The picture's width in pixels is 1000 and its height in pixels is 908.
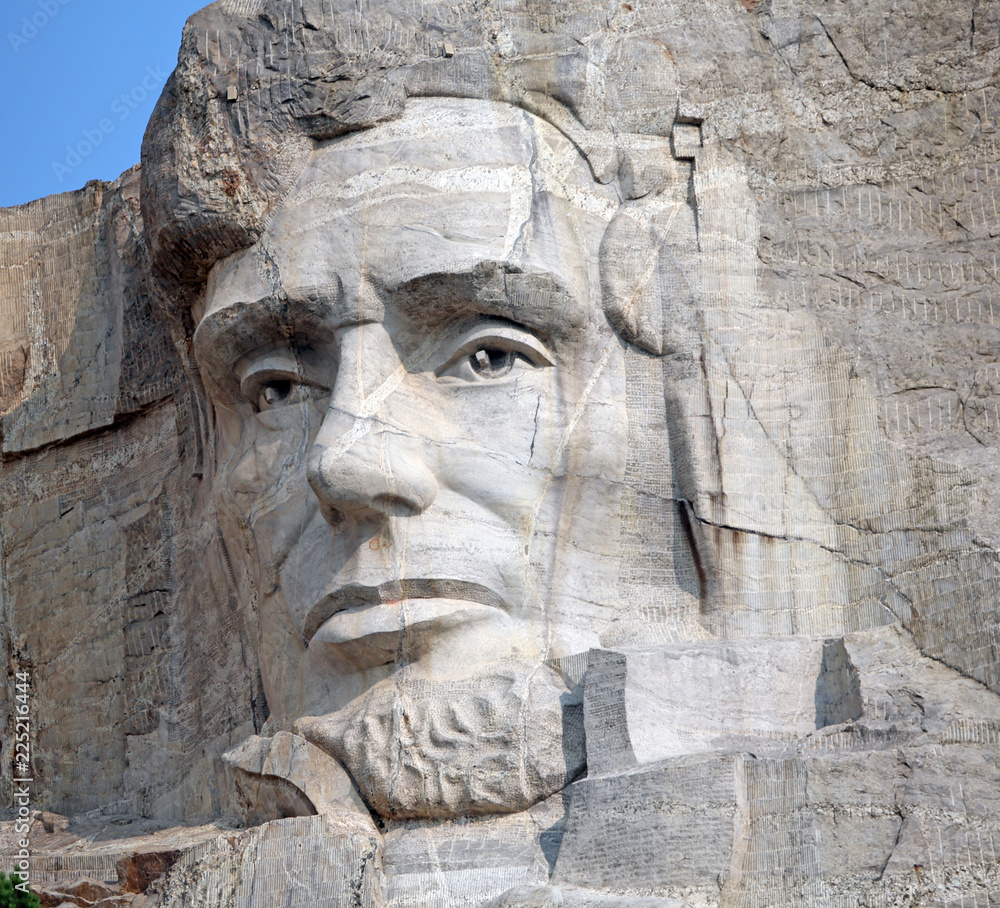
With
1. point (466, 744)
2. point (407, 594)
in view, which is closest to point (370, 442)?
point (407, 594)

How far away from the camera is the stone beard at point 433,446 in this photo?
20.9ft

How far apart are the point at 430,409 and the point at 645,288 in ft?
2.73

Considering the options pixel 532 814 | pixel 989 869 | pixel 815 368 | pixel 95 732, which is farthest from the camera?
pixel 95 732

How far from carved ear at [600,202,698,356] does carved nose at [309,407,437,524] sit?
0.84 meters

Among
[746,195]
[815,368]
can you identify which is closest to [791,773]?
[815,368]

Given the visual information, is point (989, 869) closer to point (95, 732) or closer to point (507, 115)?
point (507, 115)

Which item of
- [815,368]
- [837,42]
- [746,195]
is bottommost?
[815,368]

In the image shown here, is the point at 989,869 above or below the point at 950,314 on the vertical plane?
below

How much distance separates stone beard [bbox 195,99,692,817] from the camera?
6371 mm

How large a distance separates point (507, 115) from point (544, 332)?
0.79m

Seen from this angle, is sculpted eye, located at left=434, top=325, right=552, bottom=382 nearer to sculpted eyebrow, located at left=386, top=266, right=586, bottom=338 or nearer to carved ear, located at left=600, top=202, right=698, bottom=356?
sculpted eyebrow, located at left=386, top=266, right=586, bottom=338

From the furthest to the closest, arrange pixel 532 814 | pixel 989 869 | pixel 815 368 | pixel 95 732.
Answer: pixel 95 732, pixel 815 368, pixel 532 814, pixel 989 869

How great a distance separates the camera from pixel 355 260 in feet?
22.1

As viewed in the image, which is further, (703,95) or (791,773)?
(703,95)
